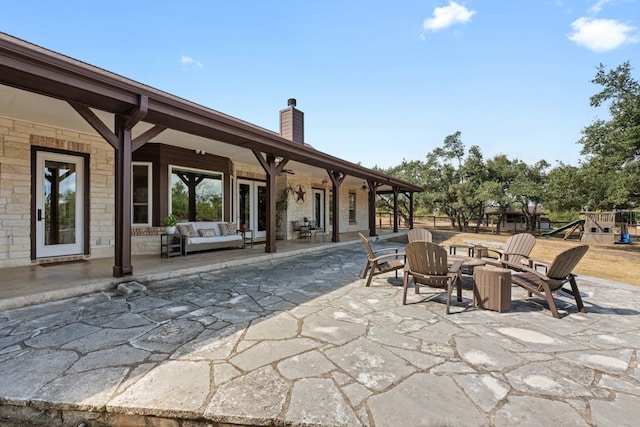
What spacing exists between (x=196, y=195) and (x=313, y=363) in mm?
6591

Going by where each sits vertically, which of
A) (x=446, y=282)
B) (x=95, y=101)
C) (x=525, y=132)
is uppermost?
(x=525, y=132)

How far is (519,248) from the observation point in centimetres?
479

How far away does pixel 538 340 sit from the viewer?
259 centimetres

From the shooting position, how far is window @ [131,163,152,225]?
22.6 feet

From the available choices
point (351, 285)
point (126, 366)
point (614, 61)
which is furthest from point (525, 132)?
point (126, 366)

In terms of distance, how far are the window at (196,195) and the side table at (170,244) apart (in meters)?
0.90

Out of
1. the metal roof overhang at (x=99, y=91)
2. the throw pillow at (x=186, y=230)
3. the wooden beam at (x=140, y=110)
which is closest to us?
the metal roof overhang at (x=99, y=91)

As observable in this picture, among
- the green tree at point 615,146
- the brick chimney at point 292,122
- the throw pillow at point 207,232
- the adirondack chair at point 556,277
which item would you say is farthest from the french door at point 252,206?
the green tree at point 615,146

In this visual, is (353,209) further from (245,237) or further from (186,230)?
(186,230)

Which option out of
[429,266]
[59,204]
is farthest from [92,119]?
[429,266]

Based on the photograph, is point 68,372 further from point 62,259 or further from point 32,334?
point 62,259

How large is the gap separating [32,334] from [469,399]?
11.7ft

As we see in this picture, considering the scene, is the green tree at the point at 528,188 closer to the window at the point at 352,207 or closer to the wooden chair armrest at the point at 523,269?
the window at the point at 352,207

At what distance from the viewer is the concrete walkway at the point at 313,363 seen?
1.65 metres
